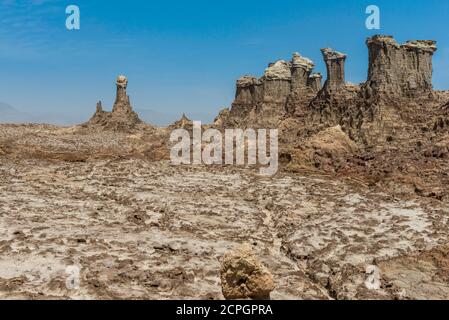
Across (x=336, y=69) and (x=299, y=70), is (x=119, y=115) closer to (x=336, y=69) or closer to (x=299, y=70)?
(x=299, y=70)

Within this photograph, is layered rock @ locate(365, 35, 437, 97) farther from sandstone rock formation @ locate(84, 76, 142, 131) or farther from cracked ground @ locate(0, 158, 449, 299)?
sandstone rock formation @ locate(84, 76, 142, 131)

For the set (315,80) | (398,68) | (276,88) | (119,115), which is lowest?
(119,115)

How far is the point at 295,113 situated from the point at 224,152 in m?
32.7

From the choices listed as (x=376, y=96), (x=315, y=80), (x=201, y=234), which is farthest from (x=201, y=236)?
(x=315, y=80)

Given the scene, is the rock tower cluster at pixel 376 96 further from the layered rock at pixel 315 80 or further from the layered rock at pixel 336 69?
→ the layered rock at pixel 315 80

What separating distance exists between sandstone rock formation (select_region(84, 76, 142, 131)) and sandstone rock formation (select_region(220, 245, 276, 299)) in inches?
3747

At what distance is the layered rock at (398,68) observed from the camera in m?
63.6


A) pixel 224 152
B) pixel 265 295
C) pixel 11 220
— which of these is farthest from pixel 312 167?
pixel 265 295

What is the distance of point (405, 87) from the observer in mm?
64125

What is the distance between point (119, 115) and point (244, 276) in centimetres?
9941

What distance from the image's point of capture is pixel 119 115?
108 m

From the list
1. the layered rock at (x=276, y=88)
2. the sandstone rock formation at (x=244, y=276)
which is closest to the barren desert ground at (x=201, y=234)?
the sandstone rock formation at (x=244, y=276)

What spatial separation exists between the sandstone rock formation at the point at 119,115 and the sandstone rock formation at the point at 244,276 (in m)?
95.2
